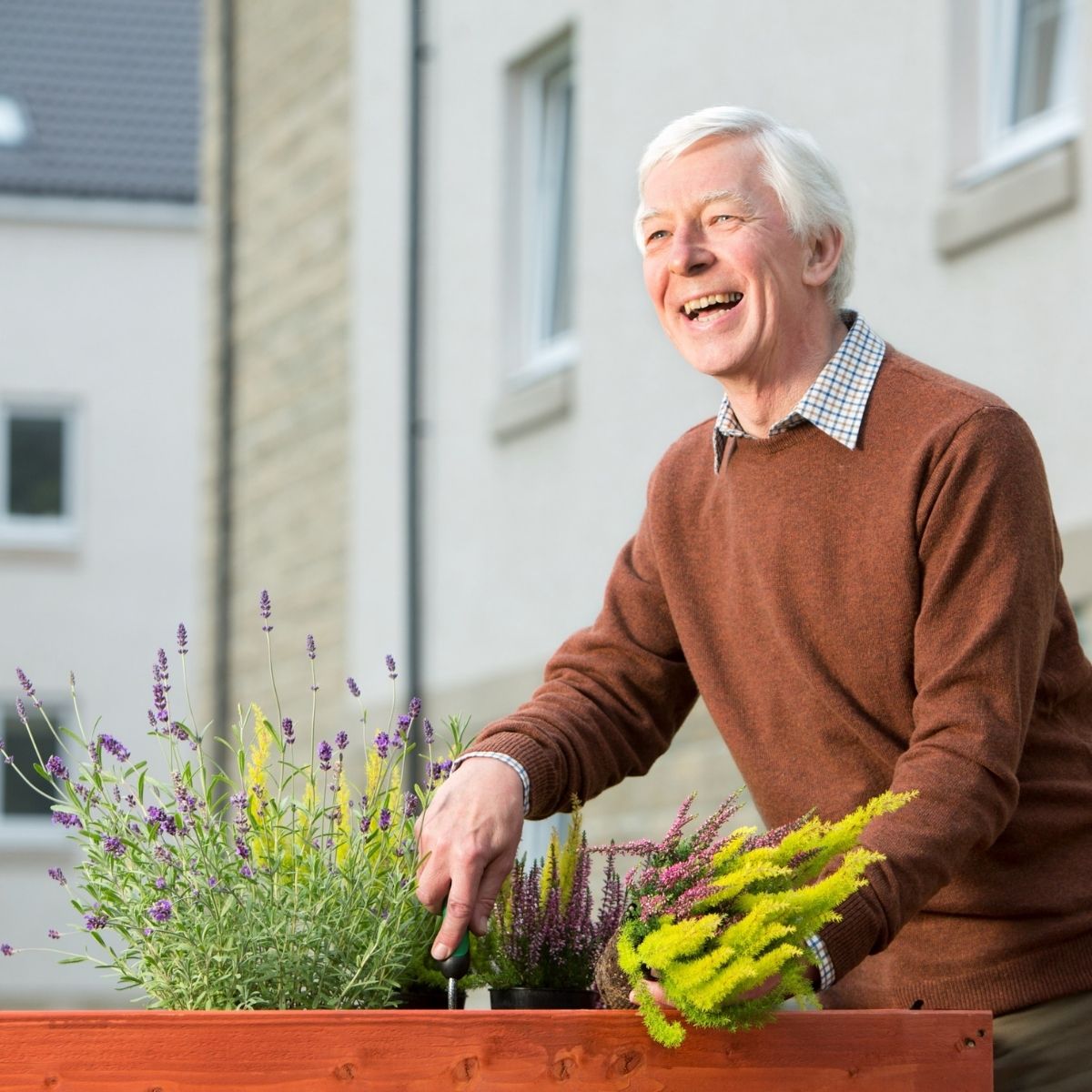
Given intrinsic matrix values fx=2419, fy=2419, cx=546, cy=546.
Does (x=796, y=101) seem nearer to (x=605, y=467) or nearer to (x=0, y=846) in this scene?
(x=605, y=467)

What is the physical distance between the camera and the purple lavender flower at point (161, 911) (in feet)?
7.91

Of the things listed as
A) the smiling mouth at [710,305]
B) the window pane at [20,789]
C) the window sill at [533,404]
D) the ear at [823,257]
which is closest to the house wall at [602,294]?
the window sill at [533,404]

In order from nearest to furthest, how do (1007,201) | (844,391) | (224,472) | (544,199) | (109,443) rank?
(844,391) → (1007,201) → (544,199) → (224,472) → (109,443)

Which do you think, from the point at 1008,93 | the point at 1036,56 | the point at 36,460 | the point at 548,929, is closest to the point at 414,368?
the point at 1008,93

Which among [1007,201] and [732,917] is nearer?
[732,917]

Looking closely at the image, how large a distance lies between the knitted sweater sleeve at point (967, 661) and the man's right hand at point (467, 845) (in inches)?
16.1

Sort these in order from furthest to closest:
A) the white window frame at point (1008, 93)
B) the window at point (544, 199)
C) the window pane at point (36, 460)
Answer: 1. the window pane at point (36, 460)
2. the window at point (544, 199)
3. the white window frame at point (1008, 93)

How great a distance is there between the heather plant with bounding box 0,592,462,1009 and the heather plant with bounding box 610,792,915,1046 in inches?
12.0

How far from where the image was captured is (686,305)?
2.88 metres

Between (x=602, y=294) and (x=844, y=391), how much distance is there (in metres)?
6.74

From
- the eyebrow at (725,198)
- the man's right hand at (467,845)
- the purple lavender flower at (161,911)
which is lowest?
the purple lavender flower at (161,911)

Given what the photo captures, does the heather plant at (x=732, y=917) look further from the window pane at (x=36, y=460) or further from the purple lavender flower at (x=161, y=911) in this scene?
the window pane at (x=36, y=460)

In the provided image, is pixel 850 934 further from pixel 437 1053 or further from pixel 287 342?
pixel 287 342

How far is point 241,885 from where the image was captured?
247cm
